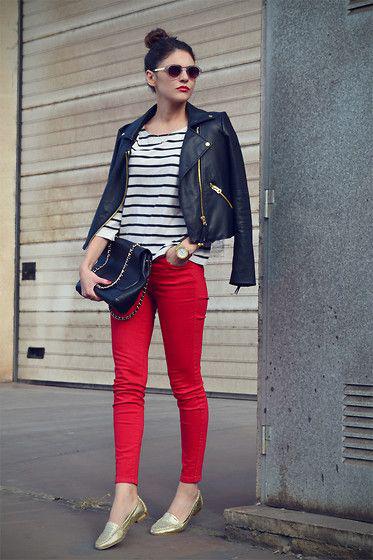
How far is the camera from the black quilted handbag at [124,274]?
14.0 ft

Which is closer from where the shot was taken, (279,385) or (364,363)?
(364,363)

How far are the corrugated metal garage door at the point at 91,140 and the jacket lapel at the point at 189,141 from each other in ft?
17.9

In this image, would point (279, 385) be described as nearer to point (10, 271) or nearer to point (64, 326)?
point (64, 326)

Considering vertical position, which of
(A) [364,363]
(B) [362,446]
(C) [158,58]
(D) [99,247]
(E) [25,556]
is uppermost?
(C) [158,58]

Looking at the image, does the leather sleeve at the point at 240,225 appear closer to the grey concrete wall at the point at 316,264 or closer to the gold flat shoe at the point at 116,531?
the grey concrete wall at the point at 316,264

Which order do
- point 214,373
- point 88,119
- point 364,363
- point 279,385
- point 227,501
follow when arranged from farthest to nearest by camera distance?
point 88,119 → point 214,373 → point 227,501 → point 279,385 → point 364,363

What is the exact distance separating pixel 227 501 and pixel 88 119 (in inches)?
289

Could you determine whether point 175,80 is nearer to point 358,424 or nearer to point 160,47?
point 160,47

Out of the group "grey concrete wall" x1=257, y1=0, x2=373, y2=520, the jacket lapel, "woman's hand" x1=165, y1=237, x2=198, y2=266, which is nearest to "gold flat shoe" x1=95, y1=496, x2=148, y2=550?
"grey concrete wall" x1=257, y1=0, x2=373, y2=520

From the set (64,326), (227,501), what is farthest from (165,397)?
(227,501)

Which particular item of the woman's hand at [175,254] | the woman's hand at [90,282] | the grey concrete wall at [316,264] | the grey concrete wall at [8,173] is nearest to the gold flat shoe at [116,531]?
the grey concrete wall at [316,264]

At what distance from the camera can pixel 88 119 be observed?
11.7 m

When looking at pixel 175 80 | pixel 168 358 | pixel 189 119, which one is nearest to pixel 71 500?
pixel 168 358

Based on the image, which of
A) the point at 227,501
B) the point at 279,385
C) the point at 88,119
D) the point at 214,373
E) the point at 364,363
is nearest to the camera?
the point at 364,363
